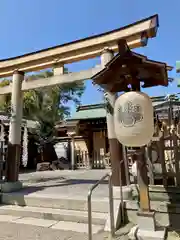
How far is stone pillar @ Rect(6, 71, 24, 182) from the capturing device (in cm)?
598

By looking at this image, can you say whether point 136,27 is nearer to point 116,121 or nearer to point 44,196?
point 116,121

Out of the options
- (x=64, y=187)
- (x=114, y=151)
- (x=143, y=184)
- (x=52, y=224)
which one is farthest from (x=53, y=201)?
(x=143, y=184)

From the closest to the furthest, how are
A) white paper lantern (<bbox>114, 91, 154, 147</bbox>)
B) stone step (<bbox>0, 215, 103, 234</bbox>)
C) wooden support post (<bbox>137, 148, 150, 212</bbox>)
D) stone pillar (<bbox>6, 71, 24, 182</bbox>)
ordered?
white paper lantern (<bbox>114, 91, 154, 147</bbox>), wooden support post (<bbox>137, 148, 150, 212</bbox>), stone step (<bbox>0, 215, 103, 234</bbox>), stone pillar (<bbox>6, 71, 24, 182</bbox>)

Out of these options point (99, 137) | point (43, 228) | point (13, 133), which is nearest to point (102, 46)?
point (13, 133)

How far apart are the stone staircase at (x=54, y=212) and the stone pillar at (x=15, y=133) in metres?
0.92

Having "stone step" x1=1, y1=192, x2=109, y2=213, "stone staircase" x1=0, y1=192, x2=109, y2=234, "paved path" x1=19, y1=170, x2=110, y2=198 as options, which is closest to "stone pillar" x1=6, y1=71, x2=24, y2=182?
"paved path" x1=19, y1=170, x2=110, y2=198

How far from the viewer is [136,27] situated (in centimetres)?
500

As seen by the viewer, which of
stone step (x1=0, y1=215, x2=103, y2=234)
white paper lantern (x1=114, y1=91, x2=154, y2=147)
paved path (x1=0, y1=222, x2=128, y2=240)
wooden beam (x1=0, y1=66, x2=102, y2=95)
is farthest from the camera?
wooden beam (x1=0, y1=66, x2=102, y2=95)

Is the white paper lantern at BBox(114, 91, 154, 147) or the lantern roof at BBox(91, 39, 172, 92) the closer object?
the white paper lantern at BBox(114, 91, 154, 147)

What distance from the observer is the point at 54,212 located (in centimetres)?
439

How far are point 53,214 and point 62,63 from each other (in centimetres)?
403

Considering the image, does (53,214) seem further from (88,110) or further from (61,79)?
(88,110)

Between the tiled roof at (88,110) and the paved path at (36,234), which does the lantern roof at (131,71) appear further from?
→ the tiled roof at (88,110)

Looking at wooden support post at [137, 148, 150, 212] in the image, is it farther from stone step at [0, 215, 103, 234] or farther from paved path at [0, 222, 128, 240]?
stone step at [0, 215, 103, 234]
